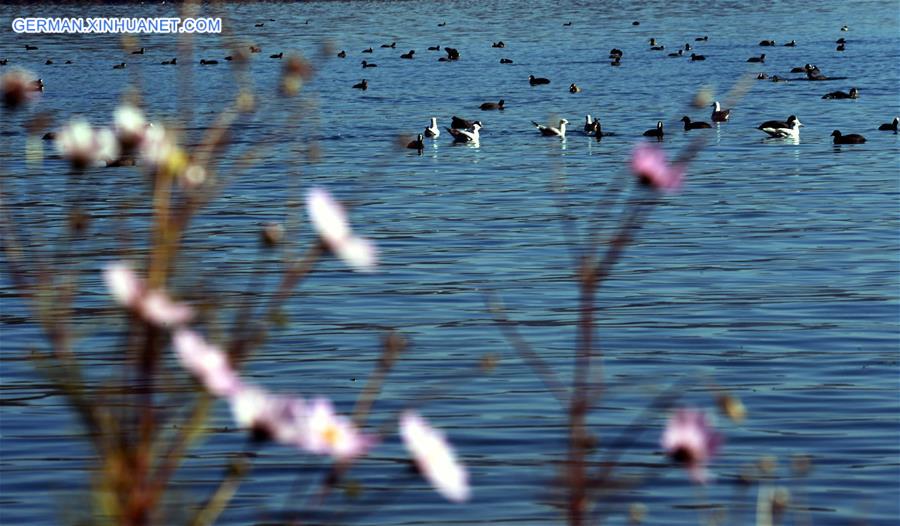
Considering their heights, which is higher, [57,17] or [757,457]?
[57,17]

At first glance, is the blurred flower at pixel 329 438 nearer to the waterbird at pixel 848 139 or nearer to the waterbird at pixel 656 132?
the waterbird at pixel 848 139

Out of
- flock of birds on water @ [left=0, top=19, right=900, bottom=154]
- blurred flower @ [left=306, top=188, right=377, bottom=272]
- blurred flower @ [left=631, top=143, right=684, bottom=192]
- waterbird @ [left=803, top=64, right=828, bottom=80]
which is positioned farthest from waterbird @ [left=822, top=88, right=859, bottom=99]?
blurred flower @ [left=306, top=188, right=377, bottom=272]

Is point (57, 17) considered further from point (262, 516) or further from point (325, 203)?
point (325, 203)

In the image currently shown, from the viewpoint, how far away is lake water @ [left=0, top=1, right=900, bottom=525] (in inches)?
358

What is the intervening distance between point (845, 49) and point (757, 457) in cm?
4763

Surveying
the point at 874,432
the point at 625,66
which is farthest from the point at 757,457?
the point at 625,66

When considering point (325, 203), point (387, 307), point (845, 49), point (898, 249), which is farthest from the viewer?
point (845, 49)

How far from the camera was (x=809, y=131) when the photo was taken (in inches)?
1252

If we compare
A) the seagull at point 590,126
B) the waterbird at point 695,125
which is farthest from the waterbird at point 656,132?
the waterbird at point 695,125

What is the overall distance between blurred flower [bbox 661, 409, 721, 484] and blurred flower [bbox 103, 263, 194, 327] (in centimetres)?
83

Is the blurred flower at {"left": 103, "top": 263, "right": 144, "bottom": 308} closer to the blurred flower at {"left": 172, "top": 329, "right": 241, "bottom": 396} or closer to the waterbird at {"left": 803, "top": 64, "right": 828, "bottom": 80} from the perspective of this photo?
the blurred flower at {"left": 172, "top": 329, "right": 241, "bottom": 396}

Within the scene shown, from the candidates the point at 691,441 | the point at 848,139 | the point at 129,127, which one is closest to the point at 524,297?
the point at 129,127

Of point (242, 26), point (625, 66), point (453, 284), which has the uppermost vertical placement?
point (242, 26)

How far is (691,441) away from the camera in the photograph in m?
2.77
